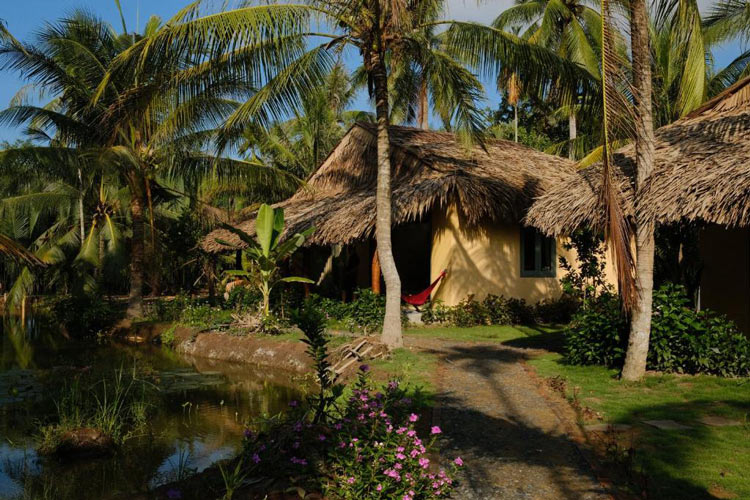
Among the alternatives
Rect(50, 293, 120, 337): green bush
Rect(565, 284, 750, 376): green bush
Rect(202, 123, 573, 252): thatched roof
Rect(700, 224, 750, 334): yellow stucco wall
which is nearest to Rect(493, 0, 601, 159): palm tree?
Rect(202, 123, 573, 252): thatched roof

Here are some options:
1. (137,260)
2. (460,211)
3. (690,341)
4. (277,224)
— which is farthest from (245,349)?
(690,341)

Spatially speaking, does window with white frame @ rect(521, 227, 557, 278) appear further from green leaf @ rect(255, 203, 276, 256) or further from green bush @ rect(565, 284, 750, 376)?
green bush @ rect(565, 284, 750, 376)

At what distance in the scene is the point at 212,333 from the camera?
12477 millimetres

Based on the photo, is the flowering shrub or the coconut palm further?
the coconut palm

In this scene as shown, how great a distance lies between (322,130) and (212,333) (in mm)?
14411

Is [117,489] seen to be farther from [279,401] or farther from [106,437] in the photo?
[279,401]

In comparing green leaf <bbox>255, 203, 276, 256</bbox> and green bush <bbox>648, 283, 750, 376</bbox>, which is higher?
green leaf <bbox>255, 203, 276, 256</bbox>

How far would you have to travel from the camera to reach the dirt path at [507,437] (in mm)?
4148

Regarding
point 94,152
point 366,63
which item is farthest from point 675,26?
point 94,152

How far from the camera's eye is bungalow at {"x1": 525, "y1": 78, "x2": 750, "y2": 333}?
7.04 m

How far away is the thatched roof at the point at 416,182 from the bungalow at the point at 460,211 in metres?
0.02

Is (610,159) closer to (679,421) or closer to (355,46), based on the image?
(679,421)

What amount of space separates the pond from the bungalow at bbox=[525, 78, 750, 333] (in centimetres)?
439

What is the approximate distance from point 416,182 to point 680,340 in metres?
6.70
